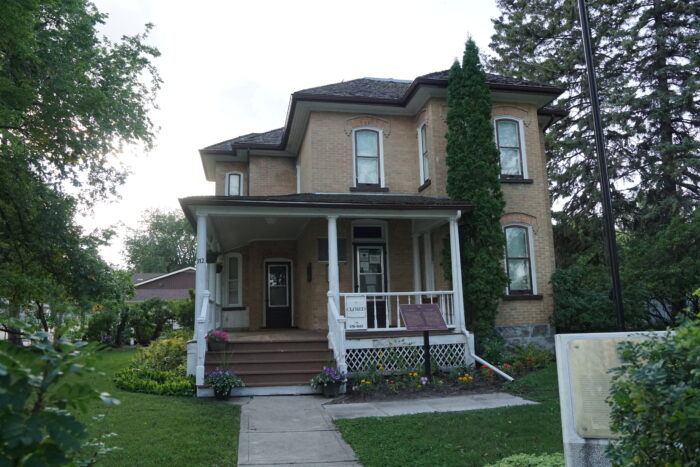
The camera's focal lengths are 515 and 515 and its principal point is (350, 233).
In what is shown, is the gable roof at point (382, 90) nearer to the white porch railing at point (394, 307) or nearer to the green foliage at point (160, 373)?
the white porch railing at point (394, 307)

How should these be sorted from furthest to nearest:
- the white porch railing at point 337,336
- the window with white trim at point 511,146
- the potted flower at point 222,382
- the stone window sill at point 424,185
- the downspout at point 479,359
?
the stone window sill at point 424,185, the window with white trim at point 511,146, the downspout at point 479,359, the white porch railing at point 337,336, the potted flower at point 222,382

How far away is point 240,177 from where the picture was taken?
62.0 feet

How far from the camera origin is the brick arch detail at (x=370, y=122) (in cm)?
1450

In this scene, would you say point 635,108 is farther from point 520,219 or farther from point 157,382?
point 157,382

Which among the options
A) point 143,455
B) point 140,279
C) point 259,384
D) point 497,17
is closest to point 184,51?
point 259,384

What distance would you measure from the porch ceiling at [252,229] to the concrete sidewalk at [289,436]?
5.10m

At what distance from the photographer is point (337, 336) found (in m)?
10.3

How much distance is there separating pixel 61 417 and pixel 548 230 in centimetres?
1346

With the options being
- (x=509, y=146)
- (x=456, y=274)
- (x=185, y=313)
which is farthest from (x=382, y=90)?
(x=185, y=313)

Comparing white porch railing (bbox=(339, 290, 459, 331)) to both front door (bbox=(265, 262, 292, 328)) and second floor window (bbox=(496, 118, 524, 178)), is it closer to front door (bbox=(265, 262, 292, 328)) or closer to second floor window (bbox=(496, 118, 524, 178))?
front door (bbox=(265, 262, 292, 328))

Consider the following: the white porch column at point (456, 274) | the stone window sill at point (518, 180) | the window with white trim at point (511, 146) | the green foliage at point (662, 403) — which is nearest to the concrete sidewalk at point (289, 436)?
the green foliage at point (662, 403)

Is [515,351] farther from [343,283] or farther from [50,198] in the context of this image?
[50,198]

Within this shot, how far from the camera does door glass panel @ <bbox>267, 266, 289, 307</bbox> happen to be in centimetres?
1656

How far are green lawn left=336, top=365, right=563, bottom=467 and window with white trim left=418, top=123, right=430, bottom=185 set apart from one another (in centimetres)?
759
